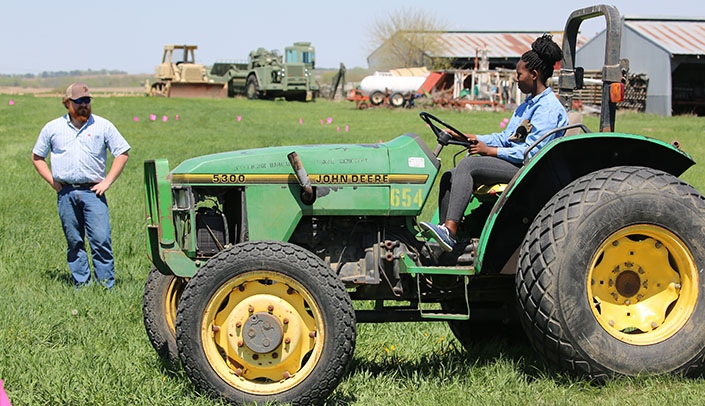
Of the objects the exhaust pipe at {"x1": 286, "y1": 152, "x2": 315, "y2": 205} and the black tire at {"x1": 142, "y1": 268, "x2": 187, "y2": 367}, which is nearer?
the exhaust pipe at {"x1": 286, "y1": 152, "x2": 315, "y2": 205}

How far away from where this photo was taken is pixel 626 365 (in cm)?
459

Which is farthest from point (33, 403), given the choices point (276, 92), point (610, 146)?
point (276, 92)

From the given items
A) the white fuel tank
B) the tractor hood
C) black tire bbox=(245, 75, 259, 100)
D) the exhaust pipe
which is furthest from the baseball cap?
black tire bbox=(245, 75, 259, 100)

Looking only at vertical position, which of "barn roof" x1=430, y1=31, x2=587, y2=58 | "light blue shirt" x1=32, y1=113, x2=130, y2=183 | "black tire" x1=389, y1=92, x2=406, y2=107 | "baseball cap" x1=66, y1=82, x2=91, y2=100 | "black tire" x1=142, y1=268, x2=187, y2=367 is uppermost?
"barn roof" x1=430, y1=31, x2=587, y2=58

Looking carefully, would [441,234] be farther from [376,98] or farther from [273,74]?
[273,74]

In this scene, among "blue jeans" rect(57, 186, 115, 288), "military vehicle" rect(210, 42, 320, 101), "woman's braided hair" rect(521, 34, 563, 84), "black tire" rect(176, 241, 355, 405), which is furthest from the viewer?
"military vehicle" rect(210, 42, 320, 101)

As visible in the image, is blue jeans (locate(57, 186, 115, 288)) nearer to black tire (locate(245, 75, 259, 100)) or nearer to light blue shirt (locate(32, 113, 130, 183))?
light blue shirt (locate(32, 113, 130, 183))

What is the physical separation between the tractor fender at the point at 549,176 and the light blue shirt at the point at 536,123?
15 centimetres

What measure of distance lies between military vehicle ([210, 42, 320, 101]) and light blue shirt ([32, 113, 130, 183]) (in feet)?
133

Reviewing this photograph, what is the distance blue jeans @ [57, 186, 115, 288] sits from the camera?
7574 millimetres

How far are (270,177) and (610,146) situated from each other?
73.9 inches

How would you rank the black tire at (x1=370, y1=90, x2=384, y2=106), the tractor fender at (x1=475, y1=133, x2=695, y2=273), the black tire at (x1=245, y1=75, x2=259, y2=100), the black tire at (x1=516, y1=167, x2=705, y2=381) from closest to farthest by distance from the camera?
1. the black tire at (x1=516, y1=167, x2=705, y2=381)
2. the tractor fender at (x1=475, y1=133, x2=695, y2=273)
3. the black tire at (x1=370, y1=90, x2=384, y2=106)
4. the black tire at (x1=245, y1=75, x2=259, y2=100)

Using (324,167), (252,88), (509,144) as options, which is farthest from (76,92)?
(252,88)

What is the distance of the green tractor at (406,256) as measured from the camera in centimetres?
444
